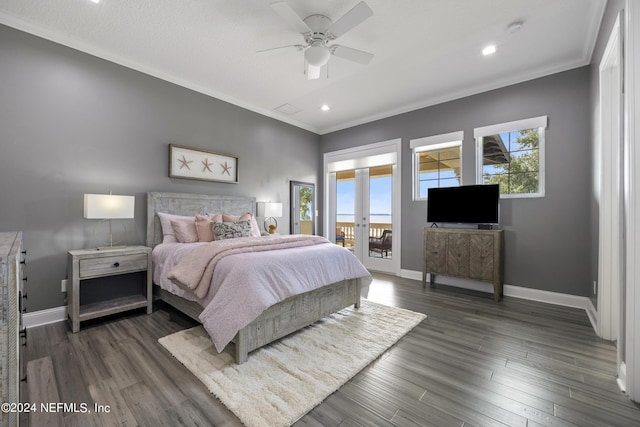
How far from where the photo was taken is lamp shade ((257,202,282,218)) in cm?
460

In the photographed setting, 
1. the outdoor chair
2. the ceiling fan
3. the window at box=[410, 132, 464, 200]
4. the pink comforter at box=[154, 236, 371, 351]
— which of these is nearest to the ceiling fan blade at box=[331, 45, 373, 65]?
the ceiling fan

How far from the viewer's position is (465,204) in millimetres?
3943

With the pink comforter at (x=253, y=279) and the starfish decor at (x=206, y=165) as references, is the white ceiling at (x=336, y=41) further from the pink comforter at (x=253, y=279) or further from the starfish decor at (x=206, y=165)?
the pink comforter at (x=253, y=279)

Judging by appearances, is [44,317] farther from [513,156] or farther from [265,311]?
[513,156]

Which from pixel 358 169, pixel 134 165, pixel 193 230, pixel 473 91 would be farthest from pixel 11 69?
pixel 473 91

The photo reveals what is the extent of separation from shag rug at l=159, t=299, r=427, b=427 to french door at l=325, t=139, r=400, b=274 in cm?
234

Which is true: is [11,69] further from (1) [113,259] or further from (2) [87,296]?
(2) [87,296]

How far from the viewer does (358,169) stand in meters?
5.69

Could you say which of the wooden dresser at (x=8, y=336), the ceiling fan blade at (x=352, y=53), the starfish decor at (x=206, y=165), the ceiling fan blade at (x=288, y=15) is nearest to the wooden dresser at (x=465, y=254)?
the ceiling fan blade at (x=352, y=53)

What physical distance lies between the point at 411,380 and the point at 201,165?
3.67 m

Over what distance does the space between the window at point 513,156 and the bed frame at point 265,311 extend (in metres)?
2.56

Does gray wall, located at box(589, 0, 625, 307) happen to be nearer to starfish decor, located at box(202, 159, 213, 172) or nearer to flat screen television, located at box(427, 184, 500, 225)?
flat screen television, located at box(427, 184, 500, 225)

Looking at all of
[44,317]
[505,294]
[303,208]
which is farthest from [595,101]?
[44,317]

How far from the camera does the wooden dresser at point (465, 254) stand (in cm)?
357
